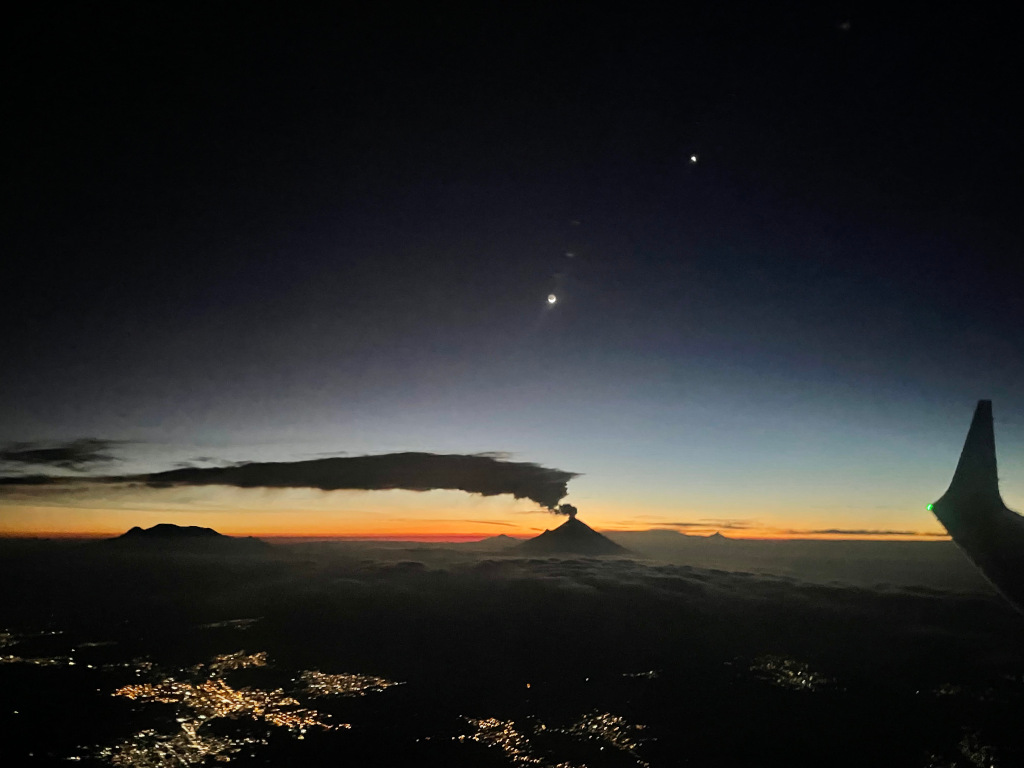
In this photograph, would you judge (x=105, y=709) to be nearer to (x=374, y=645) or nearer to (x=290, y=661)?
(x=290, y=661)

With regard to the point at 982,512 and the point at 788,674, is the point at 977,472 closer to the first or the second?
the point at 982,512

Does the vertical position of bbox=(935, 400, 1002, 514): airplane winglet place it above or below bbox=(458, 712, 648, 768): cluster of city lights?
above

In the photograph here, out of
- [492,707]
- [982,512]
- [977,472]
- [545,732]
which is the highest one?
[977,472]

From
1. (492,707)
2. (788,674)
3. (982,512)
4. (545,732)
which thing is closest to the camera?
(982,512)

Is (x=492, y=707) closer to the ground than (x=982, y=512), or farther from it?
closer to the ground

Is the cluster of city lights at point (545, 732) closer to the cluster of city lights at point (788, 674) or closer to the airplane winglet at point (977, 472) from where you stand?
the cluster of city lights at point (788, 674)

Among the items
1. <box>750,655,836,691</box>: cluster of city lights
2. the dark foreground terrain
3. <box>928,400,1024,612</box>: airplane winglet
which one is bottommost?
<box>750,655,836,691</box>: cluster of city lights

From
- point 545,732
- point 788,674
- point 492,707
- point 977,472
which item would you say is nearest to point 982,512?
point 977,472

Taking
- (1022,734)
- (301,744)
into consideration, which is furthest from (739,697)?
(301,744)

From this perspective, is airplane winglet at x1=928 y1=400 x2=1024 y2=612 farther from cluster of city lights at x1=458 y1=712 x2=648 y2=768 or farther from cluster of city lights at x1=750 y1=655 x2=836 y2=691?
cluster of city lights at x1=750 y1=655 x2=836 y2=691

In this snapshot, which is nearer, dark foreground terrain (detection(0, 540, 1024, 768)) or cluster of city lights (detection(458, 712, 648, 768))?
cluster of city lights (detection(458, 712, 648, 768))

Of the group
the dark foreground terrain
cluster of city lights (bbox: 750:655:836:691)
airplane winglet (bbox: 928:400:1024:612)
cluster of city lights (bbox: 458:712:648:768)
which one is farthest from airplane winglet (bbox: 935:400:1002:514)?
cluster of city lights (bbox: 750:655:836:691)
